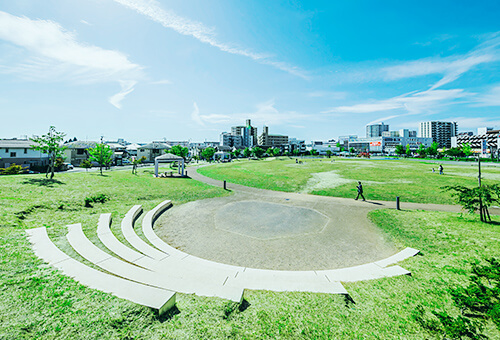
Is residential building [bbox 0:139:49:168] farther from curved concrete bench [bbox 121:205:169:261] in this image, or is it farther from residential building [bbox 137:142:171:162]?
curved concrete bench [bbox 121:205:169:261]

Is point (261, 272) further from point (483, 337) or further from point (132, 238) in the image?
point (132, 238)

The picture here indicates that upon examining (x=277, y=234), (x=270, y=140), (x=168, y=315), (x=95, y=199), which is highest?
(x=270, y=140)

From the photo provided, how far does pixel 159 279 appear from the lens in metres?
6.57

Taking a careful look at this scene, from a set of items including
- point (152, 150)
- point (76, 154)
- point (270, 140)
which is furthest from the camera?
point (270, 140)

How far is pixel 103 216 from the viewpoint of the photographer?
13.6m

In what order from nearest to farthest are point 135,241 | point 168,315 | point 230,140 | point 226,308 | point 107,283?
point 168,315, point 226,308, point 107,283, point 135,241, point 230,140

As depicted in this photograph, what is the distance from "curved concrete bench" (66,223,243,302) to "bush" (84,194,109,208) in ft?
31.5

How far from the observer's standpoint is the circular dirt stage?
10.1m

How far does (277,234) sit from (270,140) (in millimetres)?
179793

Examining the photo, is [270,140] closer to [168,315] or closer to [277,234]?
[277,234]

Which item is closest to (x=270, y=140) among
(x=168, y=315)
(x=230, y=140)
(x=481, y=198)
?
(x=230, y=140)

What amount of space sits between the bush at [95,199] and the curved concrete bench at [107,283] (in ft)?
31.8

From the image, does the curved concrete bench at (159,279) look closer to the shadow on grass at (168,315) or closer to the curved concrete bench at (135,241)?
the shadow on grass at (168,315)

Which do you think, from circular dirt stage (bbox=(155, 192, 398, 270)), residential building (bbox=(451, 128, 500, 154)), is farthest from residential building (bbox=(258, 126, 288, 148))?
circular dirt stage (bbox=(155, 192, 398, 270))
